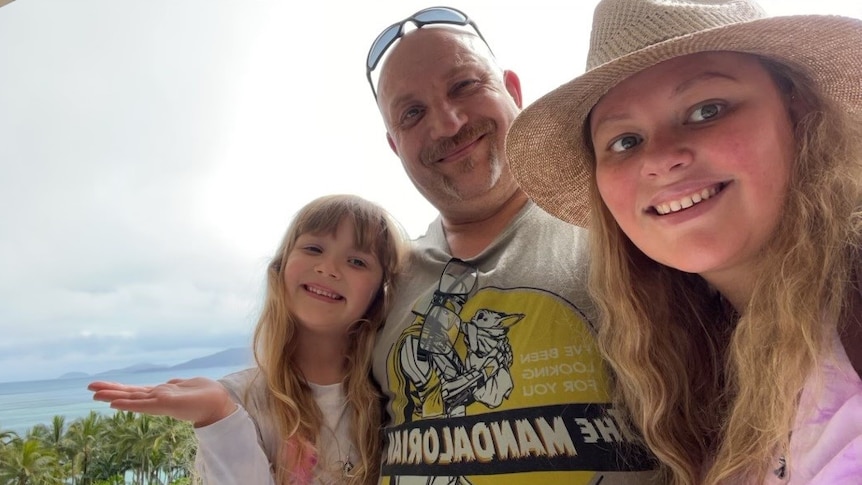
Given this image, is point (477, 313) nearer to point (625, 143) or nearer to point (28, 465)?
point (625, 143)

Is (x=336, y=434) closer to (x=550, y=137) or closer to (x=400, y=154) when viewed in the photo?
(x=400, y=154)

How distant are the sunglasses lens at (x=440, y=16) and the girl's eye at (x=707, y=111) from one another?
3.62 ft

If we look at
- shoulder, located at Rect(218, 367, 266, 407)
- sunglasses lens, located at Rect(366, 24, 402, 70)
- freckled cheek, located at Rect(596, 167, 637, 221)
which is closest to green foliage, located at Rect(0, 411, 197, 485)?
shoulder, located at Rect(218, 367, 266, 407)

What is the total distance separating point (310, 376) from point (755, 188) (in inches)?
49.4

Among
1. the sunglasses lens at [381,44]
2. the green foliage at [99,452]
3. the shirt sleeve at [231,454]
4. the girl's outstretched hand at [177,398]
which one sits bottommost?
the green foliage at [99,452]

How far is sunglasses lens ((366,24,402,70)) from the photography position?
5.54ft

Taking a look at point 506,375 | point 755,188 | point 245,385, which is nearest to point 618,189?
point 755,188

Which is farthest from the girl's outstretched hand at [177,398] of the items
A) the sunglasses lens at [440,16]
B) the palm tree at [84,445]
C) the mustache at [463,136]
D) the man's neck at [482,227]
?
the palm tree at [84,445]

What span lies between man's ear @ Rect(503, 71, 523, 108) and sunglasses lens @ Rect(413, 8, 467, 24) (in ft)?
0.74

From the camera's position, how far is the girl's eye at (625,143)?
0.83m

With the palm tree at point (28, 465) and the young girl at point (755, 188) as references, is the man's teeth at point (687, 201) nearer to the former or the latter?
the young girl at point (755, 188)

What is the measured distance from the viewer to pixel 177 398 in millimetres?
1223

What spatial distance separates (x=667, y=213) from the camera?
0.76 metres

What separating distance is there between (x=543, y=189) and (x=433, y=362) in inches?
18.7
